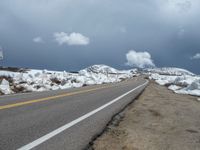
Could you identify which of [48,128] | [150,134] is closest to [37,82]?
[48,128]

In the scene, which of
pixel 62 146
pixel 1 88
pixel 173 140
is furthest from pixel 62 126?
pixel 1 88

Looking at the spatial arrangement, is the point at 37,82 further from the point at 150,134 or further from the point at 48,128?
the point at 150,134

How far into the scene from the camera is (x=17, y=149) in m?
5.05

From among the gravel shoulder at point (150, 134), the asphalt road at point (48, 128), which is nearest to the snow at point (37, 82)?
the asphalt road at point (48, 128)

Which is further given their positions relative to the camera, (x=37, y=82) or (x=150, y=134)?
(x=37, y=82)

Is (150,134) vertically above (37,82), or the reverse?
(37,82)

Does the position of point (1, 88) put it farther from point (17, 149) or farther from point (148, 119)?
point (17, 149)

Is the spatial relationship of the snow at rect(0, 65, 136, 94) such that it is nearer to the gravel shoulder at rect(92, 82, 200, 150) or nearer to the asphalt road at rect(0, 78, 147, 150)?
the asphalt road at rect(0, 78, 147, 150)

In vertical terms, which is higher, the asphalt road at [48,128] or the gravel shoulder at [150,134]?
the asphalt road at [48,128]

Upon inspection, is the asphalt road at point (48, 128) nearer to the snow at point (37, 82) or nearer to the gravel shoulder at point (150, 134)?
the gravel shoulder at point (150, 134)

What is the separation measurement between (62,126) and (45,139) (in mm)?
1366

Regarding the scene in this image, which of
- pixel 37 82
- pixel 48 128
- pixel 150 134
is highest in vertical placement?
pixel 37 82

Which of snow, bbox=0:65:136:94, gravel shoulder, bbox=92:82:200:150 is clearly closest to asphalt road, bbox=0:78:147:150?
gravel shoulder, bbox=92:82:200:150

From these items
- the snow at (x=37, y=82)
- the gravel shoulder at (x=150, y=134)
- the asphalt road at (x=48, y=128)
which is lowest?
the gravel shoulder at (x=150, y=134)
